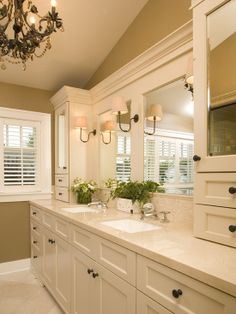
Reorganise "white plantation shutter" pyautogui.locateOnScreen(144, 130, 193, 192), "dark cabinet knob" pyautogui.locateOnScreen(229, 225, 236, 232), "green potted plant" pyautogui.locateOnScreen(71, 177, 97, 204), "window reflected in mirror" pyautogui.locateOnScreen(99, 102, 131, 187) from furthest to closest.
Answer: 1. "green potted plant" pyautogui.locateOnScreen(71, 177, 97, 204)
2. "window reflected in mirror" pyautogui.locateOnScreen(99, 102, 131, 187)
3. "white plantation shutter" pyautogui.locateOnScreen(144, 130, 193, 192)
4. "dark cabinet knob" pyautogui.locateOnScreen(229, 225, 236, 232)

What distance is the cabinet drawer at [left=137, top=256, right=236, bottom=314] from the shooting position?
82 centimetres

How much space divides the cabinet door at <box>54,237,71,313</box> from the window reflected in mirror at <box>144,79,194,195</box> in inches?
38.0

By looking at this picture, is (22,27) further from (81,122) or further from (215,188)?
(215,188)

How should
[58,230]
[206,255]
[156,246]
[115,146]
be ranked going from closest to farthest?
1. [206,255]
2. [156,246]
3. [58,230]
4. [115,146]

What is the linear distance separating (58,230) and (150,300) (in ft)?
4.28

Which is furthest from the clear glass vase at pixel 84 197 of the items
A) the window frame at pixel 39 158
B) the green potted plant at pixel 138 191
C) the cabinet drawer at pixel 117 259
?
the cabinet drawer at pixel 117 259

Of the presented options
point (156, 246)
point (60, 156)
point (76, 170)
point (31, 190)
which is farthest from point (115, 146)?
point (156, 246)

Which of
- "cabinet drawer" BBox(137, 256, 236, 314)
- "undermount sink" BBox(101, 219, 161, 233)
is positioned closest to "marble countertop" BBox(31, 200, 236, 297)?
"cabinet drawer" BBox(137, 256, 236, 314)

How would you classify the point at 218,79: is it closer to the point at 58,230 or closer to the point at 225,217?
the point at 225,217

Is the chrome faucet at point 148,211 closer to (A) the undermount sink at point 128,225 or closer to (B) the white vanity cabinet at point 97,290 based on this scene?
(A) the undermount sink at point 128,225

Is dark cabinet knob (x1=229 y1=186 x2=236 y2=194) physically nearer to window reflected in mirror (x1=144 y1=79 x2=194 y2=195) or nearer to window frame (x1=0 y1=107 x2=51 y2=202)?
window reflected in mirror (x1=144 y1=79 x2=194 y2=195)

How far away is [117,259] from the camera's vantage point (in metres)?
1.34

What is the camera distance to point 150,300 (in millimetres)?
1088

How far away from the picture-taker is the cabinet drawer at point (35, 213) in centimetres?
276
